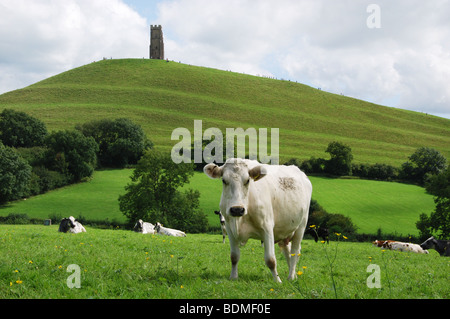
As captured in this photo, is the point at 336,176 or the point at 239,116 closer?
the point at 336,176

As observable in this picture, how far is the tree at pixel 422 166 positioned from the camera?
268ft

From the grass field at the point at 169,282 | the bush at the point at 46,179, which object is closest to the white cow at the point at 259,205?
the grass field at the point at 169,282

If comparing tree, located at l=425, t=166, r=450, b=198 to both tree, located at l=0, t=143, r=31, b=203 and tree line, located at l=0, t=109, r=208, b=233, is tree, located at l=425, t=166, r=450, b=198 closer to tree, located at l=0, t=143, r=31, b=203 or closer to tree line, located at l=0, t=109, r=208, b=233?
tree line, located at l=0, t=109, r=208, b=233

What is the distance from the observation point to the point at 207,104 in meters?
126

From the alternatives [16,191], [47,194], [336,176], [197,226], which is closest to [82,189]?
[47,194]

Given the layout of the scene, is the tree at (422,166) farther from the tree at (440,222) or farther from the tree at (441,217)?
the tree at (440,222)

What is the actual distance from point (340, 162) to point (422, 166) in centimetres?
1943

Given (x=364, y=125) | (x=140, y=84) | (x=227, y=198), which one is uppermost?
(x=140, y=84)

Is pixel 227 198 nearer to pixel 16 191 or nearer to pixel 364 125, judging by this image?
pixel 16 191

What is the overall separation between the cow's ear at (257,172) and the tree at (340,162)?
7464 centimetres

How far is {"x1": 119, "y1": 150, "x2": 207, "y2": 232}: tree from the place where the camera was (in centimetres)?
4581

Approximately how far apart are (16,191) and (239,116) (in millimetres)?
73701

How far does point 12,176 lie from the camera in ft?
186
